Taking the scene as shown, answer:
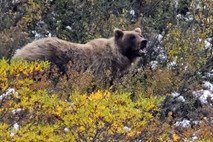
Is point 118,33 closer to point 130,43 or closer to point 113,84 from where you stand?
point 130,43

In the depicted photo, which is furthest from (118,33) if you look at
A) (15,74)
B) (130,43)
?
(15,74)

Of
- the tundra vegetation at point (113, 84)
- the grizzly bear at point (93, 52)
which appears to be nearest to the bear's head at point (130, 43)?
the grizzly bear at point (93, 52)

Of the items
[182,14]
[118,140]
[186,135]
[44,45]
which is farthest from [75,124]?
[182,14]

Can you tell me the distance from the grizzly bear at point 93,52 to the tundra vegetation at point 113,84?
0.39 meters

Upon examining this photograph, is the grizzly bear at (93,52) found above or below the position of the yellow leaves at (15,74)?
below

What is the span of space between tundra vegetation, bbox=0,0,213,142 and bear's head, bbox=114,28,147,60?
1.23 ft

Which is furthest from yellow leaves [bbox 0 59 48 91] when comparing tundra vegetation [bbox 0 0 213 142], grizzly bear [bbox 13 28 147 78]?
grizzly bear [bbox 13 28 147 78]

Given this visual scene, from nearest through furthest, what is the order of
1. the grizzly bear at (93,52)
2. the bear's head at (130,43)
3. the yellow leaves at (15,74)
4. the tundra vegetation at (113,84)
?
the tundra vegetation at (113,84), the yellow leaves at (15,74), the grizzly bear at (93,52), the bear's head at (130,43)

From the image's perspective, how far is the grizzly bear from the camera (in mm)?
15156

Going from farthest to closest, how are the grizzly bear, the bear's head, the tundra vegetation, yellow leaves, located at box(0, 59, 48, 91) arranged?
1. the bear's head
2. the grizzly bear
3. yellow leaves, located at box(0, 59, 48, 91)
4. the tundra vegetation

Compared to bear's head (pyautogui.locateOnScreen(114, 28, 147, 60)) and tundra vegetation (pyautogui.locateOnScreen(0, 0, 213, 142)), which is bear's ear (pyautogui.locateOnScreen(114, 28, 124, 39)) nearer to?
bear's head (pyautogui.locateOnScreen(114, 28, 147, 60))

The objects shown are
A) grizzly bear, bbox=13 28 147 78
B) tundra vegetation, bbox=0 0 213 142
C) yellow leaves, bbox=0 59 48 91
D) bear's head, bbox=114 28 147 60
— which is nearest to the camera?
tundra vegetation, bbox=0 0 213 142

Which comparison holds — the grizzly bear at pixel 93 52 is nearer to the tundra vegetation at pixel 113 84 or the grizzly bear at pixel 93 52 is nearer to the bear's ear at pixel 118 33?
the bear's ear at pixel 118 33

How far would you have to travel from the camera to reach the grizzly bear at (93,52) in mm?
15156
